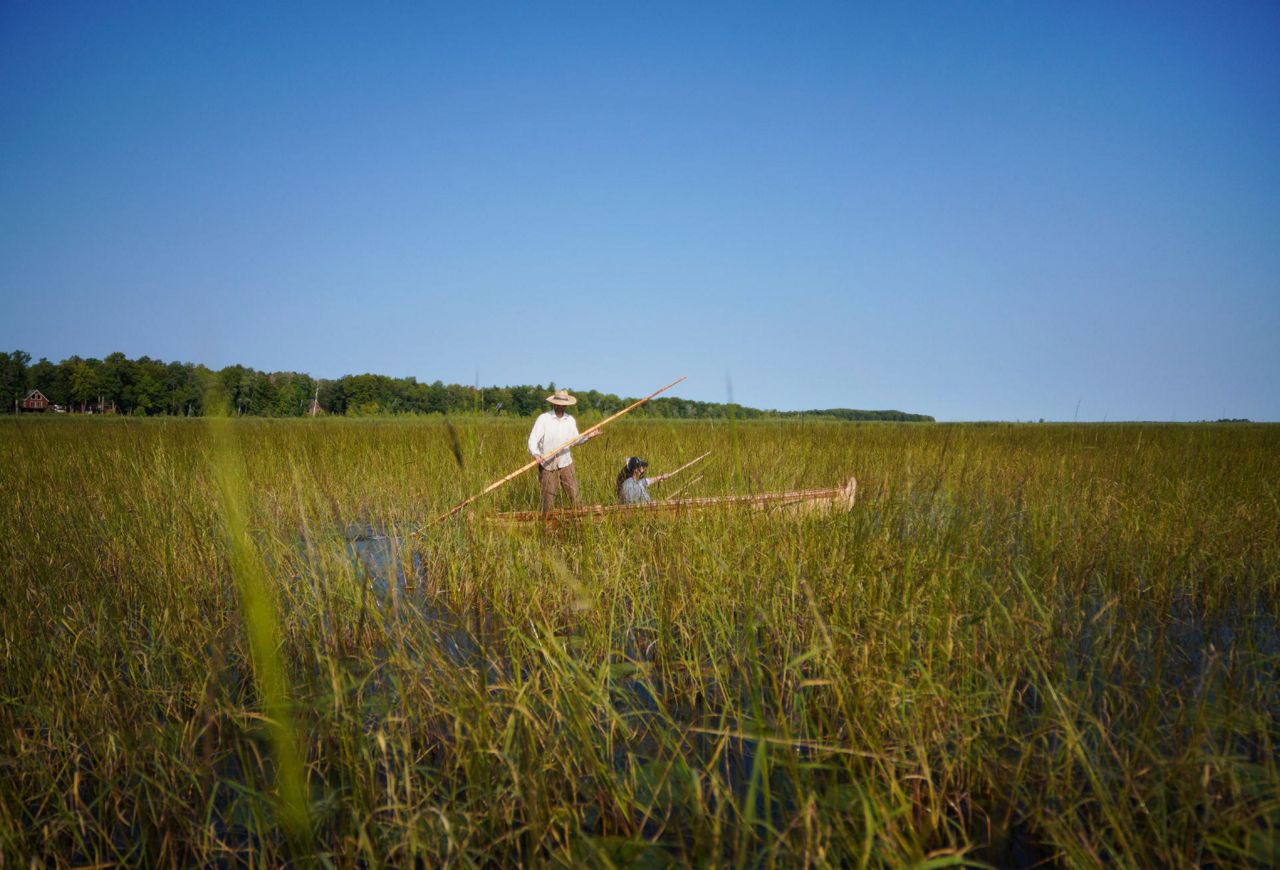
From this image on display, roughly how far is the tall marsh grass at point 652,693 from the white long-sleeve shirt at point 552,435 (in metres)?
2.13

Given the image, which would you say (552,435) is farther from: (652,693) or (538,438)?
(652,693)

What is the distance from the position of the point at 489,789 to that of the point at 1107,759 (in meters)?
2.05

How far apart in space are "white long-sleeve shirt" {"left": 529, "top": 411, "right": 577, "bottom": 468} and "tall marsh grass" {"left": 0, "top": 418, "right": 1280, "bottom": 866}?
2.13 meters

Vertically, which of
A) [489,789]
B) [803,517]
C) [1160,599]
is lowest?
[489,789]

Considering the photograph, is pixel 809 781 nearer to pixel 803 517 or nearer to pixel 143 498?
pixel 803 517

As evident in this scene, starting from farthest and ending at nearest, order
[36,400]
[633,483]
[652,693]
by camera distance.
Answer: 1. [36,400]
2. [633,483]
3. [652,693]

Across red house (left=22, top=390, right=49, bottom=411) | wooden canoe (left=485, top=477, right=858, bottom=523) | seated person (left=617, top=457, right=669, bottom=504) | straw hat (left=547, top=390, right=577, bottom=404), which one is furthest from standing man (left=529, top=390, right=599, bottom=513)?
red house (left=22, top=390, right=49, bottom=411)

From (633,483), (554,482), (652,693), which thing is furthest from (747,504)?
(554,482)

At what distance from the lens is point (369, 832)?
5.68 ft

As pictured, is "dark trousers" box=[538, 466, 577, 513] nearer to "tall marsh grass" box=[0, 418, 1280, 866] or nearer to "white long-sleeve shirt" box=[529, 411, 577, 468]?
"white long-sleeve shirt" box=[529, 411, 577, 468]

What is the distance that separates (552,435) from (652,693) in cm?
528

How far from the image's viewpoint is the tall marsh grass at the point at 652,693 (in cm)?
163

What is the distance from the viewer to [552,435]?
277 inches

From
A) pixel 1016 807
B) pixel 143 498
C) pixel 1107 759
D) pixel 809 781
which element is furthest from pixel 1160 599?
pixel 143 498
